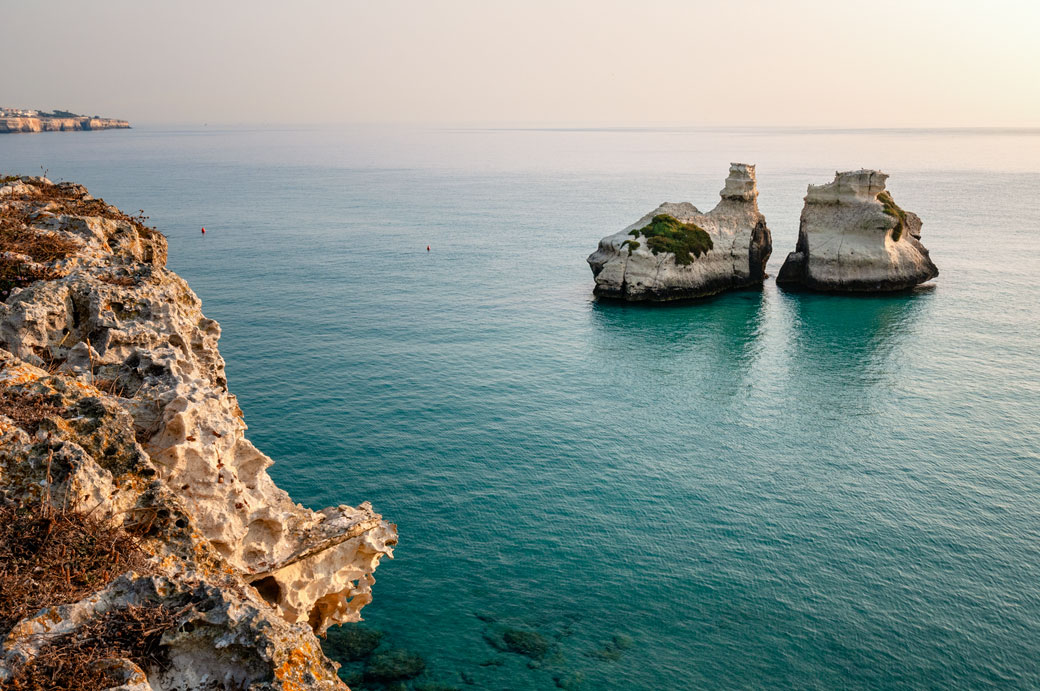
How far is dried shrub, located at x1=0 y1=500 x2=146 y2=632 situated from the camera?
31.0 feet

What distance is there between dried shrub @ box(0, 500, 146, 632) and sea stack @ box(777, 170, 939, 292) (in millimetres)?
86030

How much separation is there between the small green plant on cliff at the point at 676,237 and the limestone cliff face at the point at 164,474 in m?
64.6

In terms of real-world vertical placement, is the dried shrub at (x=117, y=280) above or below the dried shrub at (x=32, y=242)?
below

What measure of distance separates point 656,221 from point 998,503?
51.7m

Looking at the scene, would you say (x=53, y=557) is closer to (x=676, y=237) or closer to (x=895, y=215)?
(x=676, y=237)

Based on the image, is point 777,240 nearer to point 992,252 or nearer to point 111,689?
point 992,252

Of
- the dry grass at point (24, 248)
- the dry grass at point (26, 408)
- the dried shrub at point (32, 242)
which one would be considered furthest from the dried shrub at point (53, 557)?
the dried shrub at point (32, 242)

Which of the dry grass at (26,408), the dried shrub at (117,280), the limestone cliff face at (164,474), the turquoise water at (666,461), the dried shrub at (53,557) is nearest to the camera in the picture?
the dried shrub at (53,557)

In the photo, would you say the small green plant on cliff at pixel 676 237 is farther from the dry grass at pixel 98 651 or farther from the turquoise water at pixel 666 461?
the dry grass at pixel 98 651

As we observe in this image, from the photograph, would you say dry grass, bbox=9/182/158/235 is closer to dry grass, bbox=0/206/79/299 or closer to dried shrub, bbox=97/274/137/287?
dry grass, bbox=0/206/79/299

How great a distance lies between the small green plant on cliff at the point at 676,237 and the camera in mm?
83000

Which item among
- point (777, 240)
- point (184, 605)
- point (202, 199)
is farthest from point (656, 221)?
point (202, 199)

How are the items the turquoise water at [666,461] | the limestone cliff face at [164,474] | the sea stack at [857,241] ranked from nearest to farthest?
the limestone cliff face at [164,474] → the turquoise water at [666,461] → the sea stack at [857,241]

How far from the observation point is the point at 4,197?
102 feet
